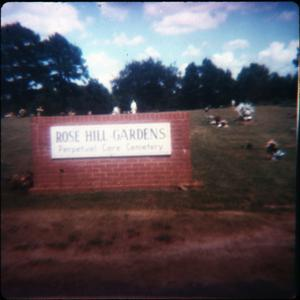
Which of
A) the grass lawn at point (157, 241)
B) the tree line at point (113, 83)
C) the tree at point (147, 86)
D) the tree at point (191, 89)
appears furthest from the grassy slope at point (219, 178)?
the tree at point (191, 89)

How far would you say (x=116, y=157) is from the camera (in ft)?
29.0

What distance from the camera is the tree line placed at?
48188 mm

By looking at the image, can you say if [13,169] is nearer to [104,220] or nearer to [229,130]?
[104,220]

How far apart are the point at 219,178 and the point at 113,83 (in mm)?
52526

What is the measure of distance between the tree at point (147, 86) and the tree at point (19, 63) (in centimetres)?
1482

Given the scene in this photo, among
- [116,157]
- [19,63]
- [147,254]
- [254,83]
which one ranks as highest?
[19,63]

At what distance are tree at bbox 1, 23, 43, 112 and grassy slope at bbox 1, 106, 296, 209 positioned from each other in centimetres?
3487

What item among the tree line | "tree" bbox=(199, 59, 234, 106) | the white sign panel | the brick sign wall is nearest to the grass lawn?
the brick sign wall

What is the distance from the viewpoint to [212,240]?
17.5 feet

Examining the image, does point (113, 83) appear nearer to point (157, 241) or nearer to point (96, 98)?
point (96, 98)

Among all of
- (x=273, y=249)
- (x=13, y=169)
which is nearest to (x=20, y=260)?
(x=273, y=249)

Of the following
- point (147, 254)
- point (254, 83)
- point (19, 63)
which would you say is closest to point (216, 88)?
point (254, 83)

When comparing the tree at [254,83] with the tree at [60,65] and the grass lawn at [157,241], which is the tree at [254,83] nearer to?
the tree at [60,65]

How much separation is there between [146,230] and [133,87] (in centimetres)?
5248
